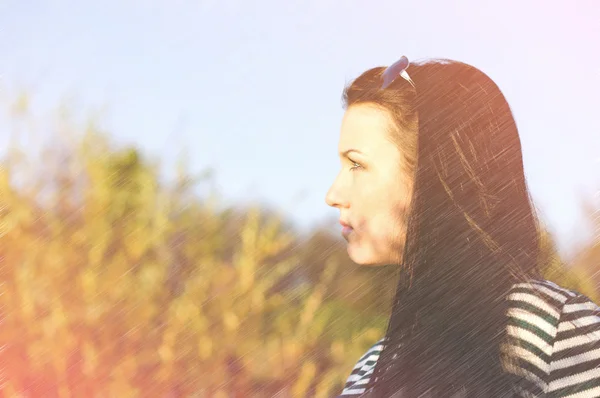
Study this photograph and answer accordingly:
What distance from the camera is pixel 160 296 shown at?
242cm

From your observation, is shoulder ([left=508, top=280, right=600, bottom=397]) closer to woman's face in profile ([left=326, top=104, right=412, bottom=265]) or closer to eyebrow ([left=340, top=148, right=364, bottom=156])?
woman's face in profile ([left=326, top=104, right=412, bottom=265])

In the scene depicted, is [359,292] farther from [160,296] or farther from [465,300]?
[465,300]

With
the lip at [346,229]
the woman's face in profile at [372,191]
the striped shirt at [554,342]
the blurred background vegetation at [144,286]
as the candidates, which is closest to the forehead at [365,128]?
the woman's face in profile at [372,191]

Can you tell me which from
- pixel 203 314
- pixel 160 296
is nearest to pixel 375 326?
pixel 203 314

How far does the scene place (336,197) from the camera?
132 centimetres

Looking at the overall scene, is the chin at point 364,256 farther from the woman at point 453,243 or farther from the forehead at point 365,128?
the forehead at point 365,128

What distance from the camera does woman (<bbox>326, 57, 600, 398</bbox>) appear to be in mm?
1062

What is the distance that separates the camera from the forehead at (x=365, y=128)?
4.21 ft

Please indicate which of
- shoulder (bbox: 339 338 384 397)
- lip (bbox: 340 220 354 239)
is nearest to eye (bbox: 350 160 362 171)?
lip (bbox: 340 220 354 239)

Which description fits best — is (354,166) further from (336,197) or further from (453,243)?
(453,243)

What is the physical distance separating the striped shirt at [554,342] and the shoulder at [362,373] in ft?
1.18

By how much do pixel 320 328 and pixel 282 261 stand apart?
0.31 meters

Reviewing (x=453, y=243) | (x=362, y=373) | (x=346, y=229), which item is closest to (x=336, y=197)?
(x=346, y=229)

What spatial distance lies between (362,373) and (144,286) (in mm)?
1171
